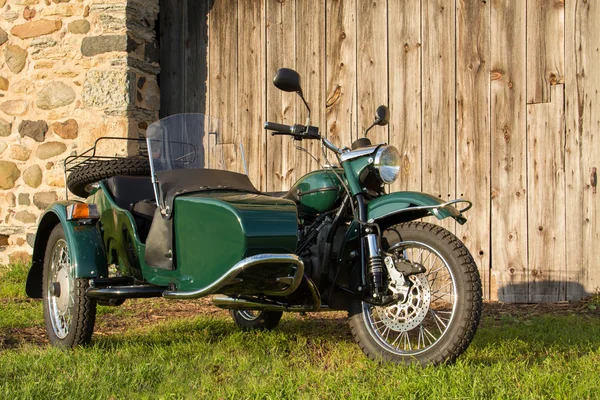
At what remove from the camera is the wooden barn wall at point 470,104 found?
19.0 feet

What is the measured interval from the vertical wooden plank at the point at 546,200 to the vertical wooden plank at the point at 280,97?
6.82 ft

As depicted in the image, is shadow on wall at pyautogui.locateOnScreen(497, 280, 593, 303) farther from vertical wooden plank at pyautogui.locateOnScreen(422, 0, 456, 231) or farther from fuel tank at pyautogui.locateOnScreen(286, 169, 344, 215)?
fuel tank at pyautogui.locateOnScreen(286, 169, 344, 215)

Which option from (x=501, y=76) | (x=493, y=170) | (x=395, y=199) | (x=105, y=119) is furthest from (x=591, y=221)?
(x=105, y=119)

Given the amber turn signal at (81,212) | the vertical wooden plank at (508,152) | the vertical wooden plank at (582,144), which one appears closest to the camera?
the amber turn signal at (81,212)

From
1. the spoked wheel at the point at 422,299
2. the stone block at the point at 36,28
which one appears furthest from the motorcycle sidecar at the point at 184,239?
the stone block at the point at 36,28

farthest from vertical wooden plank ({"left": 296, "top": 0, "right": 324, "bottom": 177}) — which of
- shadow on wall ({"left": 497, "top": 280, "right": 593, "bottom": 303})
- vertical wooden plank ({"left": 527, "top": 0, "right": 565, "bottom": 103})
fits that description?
shadow on wall ({"left": 497, "top": 280, "right": 593, "bottom": 303})

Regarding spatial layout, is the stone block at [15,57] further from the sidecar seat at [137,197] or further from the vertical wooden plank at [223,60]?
the sidecar seat at [137,197]

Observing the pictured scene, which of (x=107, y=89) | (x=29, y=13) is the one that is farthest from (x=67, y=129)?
(x=29, y=13)

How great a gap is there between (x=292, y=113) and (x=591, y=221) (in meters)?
2.69

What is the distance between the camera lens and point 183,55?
7316 millimetres

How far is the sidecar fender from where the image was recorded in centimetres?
367

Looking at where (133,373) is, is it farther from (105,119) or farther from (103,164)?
(105,119)

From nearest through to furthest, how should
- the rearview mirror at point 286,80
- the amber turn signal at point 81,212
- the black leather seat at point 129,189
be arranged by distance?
the rearview mirror at point 286,80 → the black leather seat at point 129,189 → the amber turn signal at point 81,212

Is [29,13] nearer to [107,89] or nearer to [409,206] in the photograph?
[107,89]
